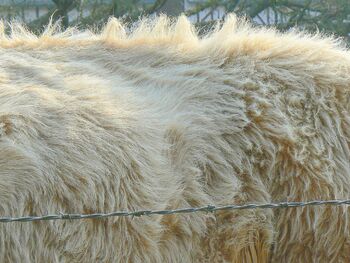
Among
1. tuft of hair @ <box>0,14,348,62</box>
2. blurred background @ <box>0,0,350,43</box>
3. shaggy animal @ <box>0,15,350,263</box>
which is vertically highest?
tuft of hair @ <box>0,14,348,62</box>

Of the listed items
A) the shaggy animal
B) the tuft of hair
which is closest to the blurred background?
the tuft of hair

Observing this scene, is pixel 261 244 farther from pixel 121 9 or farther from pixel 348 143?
pixel 121 9

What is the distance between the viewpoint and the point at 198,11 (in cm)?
823

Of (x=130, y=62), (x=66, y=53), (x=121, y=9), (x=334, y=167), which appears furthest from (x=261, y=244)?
(x=121, y=9)

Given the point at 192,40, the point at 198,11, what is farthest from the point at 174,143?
the point at 198,11

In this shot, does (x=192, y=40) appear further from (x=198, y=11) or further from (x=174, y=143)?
(x=198, y=11)

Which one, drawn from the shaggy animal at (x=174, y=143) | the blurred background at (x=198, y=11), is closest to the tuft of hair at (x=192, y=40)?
the shaggy animal at (x=174, y=143)

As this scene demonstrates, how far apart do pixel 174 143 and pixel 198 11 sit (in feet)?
19.5

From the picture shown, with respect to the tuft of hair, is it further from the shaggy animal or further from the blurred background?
the blurred background

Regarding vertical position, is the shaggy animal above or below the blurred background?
above

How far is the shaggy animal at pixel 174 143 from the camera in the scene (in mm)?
2227

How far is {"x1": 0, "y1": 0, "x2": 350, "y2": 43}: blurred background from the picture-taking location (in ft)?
24.0

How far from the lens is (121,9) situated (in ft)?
24.1

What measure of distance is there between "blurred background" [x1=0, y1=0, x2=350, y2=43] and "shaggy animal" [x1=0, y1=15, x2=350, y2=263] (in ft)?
14.1
